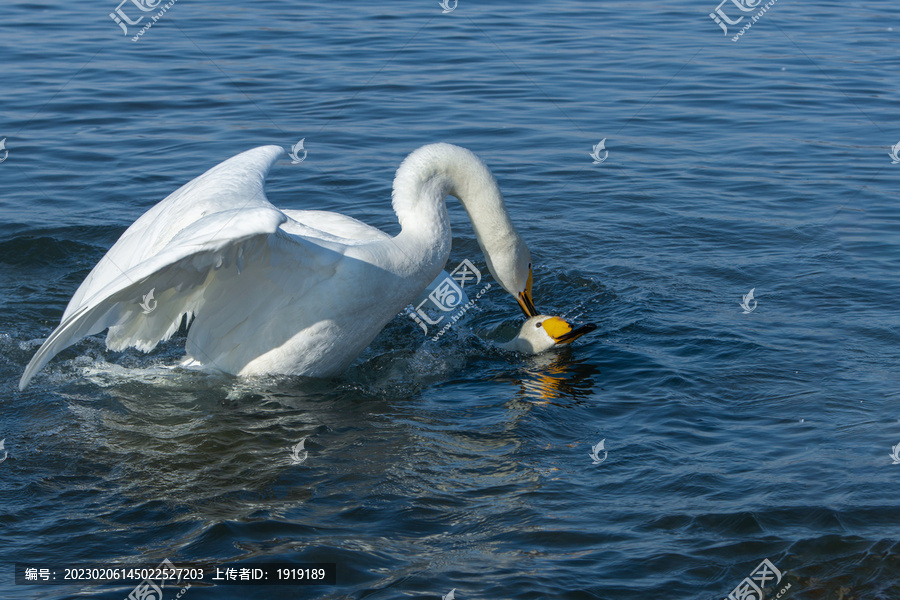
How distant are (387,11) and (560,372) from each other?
45.0 feet

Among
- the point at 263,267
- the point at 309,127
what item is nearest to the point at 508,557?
the point at 263,267

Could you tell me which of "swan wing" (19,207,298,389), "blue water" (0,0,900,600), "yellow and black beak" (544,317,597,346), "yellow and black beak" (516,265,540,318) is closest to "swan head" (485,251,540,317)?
"yellow and black beak" (516,265,540,318)

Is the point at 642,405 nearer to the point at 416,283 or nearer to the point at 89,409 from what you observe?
the point at 416,283

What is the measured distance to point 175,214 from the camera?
6.46 metres

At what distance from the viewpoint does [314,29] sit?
18.0 metres

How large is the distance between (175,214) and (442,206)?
180 centimetres

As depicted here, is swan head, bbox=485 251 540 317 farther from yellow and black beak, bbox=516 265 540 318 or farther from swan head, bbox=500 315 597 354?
swan head, bbox=500 315 597 354

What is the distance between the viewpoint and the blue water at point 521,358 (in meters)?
4.98

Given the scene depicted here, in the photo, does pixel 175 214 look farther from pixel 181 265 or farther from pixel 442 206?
pixel 442 206

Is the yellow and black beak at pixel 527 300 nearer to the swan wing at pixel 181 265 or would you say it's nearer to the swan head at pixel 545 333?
the swan head at pixel 545 333

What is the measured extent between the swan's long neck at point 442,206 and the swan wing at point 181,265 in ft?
2.94

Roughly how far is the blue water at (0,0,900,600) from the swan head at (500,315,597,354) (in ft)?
0.42

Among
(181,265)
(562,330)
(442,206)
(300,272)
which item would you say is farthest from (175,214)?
(562,330)

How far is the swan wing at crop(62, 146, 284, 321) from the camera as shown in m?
6.32
